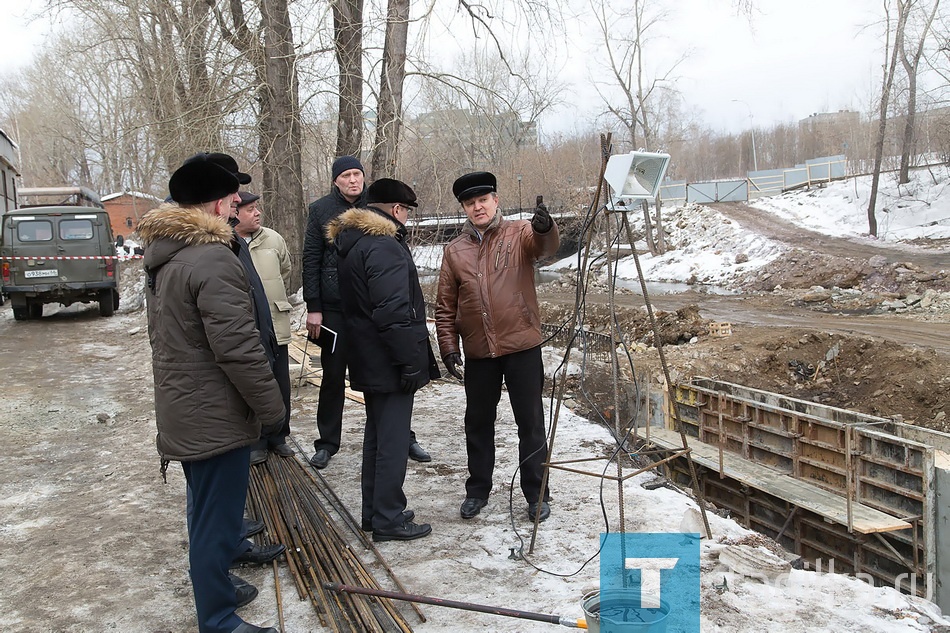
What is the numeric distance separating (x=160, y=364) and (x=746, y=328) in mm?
13284

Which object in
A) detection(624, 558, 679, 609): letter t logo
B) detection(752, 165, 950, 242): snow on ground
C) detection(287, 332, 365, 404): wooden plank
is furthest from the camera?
detection(752, 165, 950, 242): snow on ground

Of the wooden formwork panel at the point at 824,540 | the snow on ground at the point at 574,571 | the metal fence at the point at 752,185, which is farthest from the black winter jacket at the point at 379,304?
the metal fence at the point at 752,185

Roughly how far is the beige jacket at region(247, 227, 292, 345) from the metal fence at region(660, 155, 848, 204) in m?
36.1

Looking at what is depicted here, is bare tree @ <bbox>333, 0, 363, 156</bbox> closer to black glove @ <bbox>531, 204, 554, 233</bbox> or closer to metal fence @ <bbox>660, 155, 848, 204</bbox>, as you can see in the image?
black glove @ <bbox>531, 204, 554, 233</bbox>

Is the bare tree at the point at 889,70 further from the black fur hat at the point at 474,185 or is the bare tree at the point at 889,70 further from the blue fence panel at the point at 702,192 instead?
the black fur hat at the point at 474,185

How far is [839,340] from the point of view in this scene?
12047 millimetres

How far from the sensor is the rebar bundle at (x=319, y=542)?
2990 mm

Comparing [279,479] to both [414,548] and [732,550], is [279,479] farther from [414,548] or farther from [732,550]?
[732,550]

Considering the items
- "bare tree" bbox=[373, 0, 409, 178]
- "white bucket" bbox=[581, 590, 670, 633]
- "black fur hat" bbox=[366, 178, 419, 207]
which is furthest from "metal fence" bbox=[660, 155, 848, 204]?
"white bucket" bbox=[581, 590, 670, 633]

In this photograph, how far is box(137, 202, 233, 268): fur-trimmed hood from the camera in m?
2.71

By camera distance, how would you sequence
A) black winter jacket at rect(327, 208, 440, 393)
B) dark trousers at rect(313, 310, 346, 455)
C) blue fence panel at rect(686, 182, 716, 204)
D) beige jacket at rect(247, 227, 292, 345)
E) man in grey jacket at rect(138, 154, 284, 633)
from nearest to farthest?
1. man in grey jacket at rect(138, 154, 284, 633)
2. black winter jacket at rect(327, 208, 440, 393)
3. dark trousers at rect(313, 310, 346, 455)
4. beige jacket at rect(247, 227, 292, 345)
5. blue fence panel at rect(686, 182, 716, 204)

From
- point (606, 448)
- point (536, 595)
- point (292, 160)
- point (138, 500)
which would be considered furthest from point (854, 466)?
point (292, 160)

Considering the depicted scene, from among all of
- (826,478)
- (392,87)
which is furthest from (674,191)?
(826,478)

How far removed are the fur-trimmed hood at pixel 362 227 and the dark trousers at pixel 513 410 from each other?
0.89 m
